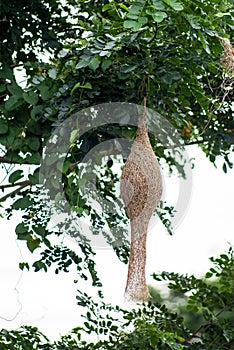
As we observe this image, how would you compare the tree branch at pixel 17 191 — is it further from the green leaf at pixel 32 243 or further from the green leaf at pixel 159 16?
the green leaf at pixel 159 16

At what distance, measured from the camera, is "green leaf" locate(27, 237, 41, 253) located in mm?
1639

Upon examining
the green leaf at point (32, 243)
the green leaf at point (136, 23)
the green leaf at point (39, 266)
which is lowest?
the green leaf at point (39, 266)

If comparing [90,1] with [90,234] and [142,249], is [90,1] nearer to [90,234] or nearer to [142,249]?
[90,234]

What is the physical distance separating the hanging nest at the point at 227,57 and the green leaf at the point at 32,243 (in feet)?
2.20

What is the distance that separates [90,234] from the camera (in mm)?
2008

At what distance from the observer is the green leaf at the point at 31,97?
1.47m

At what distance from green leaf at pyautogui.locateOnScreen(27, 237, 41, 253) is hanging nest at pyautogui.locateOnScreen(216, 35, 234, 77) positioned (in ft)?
2.20

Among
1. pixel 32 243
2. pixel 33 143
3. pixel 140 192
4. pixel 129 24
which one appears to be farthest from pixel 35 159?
pixel 129 24

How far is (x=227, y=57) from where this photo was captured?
1468 millimetres

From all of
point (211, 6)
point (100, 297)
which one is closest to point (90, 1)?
point (211, 6)

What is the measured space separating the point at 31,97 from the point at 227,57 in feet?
1.57

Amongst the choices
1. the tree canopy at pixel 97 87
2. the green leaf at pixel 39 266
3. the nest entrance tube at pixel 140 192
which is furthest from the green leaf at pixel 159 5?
the green leaf at pixel 39 266

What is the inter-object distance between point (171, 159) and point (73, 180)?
935mm

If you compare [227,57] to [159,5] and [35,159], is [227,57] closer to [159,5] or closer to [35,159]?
[159,5]
